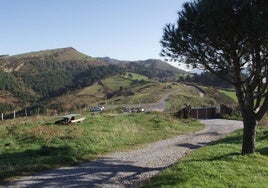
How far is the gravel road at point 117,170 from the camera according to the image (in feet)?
41.1

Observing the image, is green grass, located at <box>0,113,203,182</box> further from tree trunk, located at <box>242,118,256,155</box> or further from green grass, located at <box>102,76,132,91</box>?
green grass, located at <box>102,76,132,91</box>

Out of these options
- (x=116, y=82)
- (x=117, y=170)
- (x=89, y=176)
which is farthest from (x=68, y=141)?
(x=116, y=82)

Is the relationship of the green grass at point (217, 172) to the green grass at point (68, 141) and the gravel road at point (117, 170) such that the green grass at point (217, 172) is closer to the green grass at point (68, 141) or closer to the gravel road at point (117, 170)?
the gravel road at point (117, 170)

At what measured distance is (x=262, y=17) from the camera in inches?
535

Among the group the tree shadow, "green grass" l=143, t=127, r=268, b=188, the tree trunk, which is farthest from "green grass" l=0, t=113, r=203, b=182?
the tree trunk

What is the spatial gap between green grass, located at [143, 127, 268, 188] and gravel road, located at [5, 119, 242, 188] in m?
0.99

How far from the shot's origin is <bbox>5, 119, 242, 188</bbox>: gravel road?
12521mm

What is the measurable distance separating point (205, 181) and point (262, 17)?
20.5 ft

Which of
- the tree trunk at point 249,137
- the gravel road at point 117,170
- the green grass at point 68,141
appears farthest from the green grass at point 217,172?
the green grass at point 68,141

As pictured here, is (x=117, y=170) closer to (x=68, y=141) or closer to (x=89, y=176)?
(x=89, y=176)

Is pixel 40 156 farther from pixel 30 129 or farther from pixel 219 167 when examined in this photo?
pixel 219 167

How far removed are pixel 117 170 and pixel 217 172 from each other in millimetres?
3850

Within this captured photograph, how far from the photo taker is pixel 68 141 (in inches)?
773

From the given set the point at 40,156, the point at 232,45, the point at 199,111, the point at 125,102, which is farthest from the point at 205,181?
the point at 125,102
